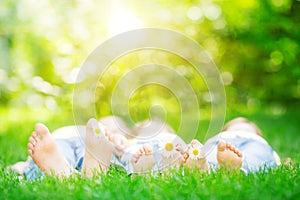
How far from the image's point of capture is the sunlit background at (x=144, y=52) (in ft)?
12.4

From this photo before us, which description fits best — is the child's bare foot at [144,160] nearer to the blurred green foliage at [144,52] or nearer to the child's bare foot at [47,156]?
the child's bare foot at [47,156]

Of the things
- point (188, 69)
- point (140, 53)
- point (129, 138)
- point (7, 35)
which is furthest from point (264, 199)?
point (7, 35)

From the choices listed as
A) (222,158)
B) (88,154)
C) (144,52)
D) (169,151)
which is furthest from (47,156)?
(144,52)

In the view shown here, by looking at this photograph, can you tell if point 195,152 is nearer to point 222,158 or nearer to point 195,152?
point 195,152

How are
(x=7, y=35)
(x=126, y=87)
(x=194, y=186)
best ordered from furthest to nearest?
(x=7, y=35)
(x=126, y=87)
(x=194, y=186)

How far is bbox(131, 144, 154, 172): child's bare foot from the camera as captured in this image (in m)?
1.76

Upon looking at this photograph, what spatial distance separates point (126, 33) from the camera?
3.69 m

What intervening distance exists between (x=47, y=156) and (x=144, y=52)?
2.21m

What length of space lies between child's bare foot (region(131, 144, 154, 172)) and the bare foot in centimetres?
12

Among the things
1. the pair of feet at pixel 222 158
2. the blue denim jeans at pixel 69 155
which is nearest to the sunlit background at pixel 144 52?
the blue denim jeans at pixel 69 155

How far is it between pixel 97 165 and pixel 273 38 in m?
2.55

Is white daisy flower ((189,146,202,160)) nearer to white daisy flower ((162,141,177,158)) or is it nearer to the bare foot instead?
white daisy flower ((162,141,177,158))

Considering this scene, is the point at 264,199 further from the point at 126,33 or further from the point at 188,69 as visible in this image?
the point at 188,69

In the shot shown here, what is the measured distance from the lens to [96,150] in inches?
70.8
